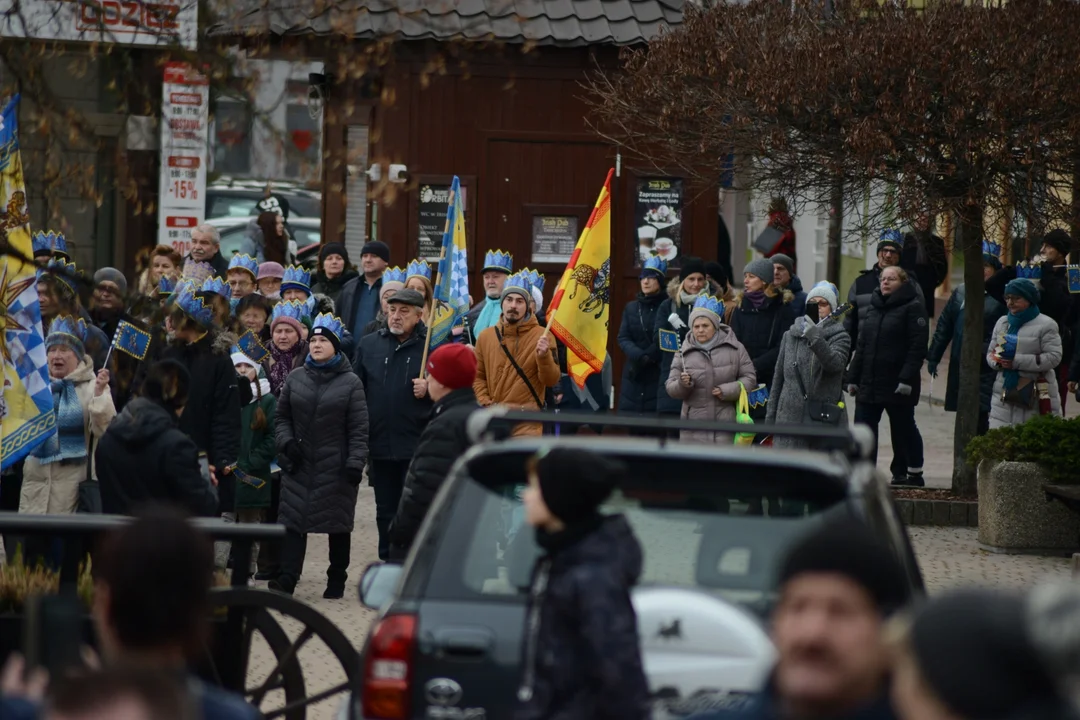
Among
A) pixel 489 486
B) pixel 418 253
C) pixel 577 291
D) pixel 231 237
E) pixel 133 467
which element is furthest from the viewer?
pixel 231 237

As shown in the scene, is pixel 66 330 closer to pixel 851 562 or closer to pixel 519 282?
pixel 519 282

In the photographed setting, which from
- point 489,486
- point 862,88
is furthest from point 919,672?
point 862,88

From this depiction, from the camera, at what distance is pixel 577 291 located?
535 inches

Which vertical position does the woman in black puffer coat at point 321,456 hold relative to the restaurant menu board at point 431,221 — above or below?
below

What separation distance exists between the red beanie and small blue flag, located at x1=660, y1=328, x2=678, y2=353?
6.02 m

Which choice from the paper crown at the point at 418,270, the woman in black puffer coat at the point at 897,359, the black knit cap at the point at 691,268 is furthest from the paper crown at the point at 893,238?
the paper crown at the point at 418,270

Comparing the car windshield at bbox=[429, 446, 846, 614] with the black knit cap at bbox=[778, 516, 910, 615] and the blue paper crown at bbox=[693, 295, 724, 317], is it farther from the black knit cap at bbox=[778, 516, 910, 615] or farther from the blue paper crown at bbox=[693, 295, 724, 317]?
the blue paper crown at bbox=[693, 295, 724, 317]

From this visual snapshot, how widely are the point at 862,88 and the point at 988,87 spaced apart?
0.88 m

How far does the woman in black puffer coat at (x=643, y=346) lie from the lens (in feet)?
50.1

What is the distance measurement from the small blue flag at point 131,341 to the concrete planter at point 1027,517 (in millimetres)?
5819

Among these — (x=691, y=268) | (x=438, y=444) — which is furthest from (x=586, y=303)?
(x=438, y=444)

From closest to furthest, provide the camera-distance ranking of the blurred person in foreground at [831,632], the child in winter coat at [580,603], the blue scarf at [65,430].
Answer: the blurred person in foreground at [831,632]
the child in winter coat at [580,603]
the blue scarf at [65,430]

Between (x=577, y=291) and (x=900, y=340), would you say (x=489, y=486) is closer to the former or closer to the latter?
(x=577, y=291)

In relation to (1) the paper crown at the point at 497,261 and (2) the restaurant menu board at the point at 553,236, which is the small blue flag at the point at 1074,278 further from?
(1) the paper crown at the point at 497,261
